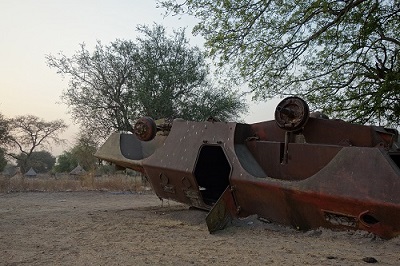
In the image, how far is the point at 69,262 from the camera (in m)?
3.62

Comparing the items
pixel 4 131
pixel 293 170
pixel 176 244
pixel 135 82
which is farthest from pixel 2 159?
pixel 293 170

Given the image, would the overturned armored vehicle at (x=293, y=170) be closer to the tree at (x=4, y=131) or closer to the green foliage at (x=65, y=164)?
the tree at (x=4, y=131)

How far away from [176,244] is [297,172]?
1505mm

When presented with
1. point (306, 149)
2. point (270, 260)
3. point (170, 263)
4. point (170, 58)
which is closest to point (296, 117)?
point (306, 149)

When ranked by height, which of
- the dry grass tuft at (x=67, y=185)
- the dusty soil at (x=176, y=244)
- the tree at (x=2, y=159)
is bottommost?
the dusty soil at (x=176, y=244)

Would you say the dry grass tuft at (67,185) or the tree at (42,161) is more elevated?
the tree at (42,161)

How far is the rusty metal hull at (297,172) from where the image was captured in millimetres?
4016

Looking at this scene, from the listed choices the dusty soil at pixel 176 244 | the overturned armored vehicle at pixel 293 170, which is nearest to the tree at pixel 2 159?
the dusty soil at pixel 176 244


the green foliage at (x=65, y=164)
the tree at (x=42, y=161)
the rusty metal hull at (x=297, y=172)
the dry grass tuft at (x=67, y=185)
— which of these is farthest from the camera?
the green foliage at (x=65, y=164)

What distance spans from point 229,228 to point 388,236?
5.79ft

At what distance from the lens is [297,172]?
190 inches

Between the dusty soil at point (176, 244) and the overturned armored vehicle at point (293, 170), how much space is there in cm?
17

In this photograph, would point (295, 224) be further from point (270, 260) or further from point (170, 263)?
point (170, 263)

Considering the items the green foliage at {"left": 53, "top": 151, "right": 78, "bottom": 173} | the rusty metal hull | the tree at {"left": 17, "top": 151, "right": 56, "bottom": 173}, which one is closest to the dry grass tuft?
the rusty metal hull
